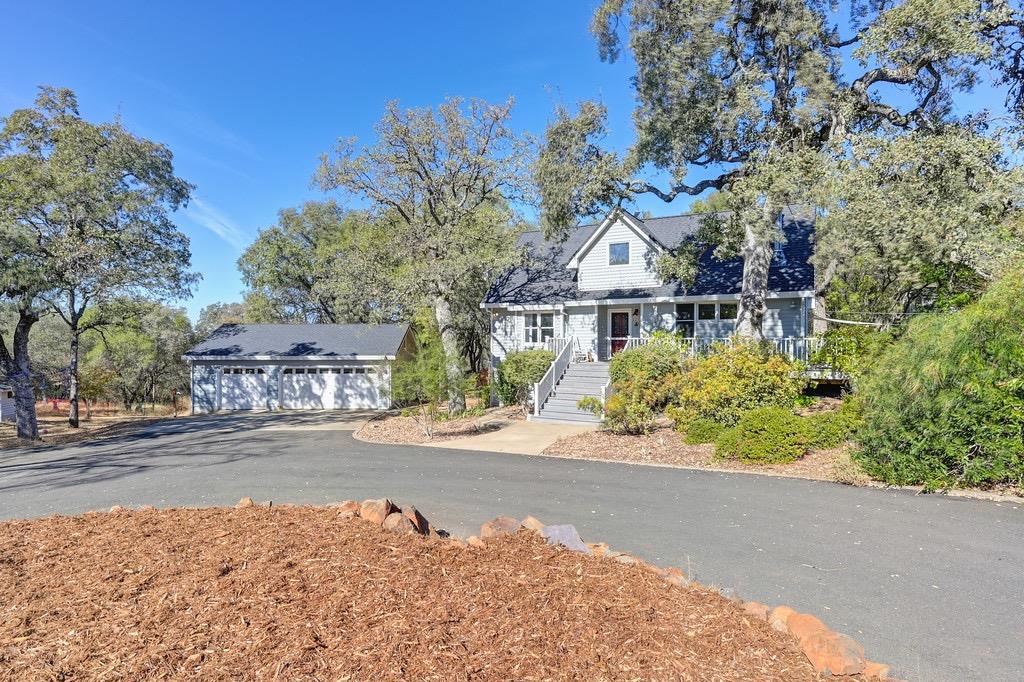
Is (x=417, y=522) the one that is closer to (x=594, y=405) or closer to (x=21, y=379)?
(x=594, y=405)

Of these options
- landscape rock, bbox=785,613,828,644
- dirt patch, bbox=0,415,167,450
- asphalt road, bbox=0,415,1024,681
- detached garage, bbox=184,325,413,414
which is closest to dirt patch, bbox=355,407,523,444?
asphalt road, bbox=0,415,1024,681

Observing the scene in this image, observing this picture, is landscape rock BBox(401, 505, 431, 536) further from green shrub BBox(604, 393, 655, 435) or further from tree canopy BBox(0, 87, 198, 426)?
tree canopy BBox(0, 87, 198, 426)

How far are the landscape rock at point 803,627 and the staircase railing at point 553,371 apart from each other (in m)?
13.7

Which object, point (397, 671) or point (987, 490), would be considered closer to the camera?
point (397, 671)

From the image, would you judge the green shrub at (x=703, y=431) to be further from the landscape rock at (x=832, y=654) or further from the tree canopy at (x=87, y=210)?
the tree canopy at (x=87, y=210)

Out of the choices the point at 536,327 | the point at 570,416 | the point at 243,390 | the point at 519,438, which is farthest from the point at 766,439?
the point at 243,390

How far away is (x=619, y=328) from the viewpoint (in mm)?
20578

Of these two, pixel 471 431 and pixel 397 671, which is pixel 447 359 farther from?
pixel 397 671

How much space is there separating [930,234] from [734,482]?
21.8 ft

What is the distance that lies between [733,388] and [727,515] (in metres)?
5.35

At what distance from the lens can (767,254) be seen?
595 inches

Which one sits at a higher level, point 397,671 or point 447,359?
point 447,359

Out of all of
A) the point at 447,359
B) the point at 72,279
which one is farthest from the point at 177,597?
the point at 72,279

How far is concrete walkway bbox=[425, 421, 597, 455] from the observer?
1254 cm
